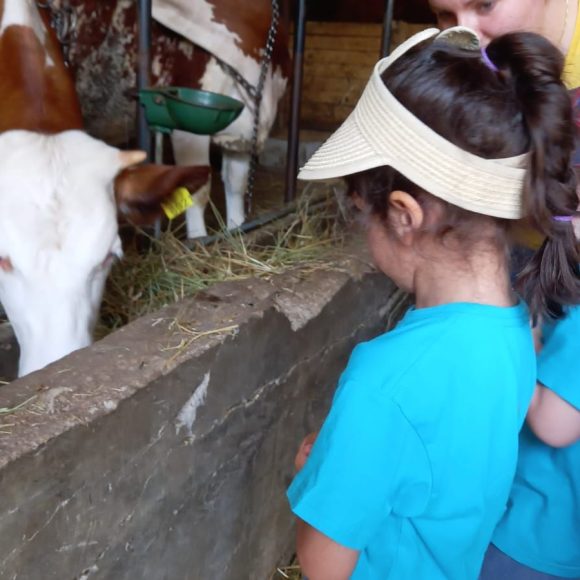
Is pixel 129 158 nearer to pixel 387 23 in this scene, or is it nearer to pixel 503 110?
pixel 503 110

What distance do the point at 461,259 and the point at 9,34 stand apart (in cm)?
159

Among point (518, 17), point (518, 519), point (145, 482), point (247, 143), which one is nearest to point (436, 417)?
point (518, 519)

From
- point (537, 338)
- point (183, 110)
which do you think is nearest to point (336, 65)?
point (183, 110)

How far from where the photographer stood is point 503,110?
→ 32.8 inches

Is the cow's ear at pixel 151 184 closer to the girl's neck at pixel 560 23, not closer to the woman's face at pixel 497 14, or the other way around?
the woman's face at pixel 497 14

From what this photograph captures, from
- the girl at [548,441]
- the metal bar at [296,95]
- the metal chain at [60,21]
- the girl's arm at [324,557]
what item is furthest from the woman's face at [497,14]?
the metal bar at [296,95]

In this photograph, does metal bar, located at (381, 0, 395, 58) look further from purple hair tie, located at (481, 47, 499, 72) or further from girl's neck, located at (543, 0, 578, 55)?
purple hair tie, located at (481, 47, 499, 72)

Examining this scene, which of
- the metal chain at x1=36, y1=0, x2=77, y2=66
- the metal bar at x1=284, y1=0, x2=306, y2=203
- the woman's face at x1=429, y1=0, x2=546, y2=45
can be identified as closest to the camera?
the woman's face at x1=429, y1=0, x2=546, y2=45

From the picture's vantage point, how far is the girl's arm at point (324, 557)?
2.86 feet

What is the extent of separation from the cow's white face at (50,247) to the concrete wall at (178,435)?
22 centimetres

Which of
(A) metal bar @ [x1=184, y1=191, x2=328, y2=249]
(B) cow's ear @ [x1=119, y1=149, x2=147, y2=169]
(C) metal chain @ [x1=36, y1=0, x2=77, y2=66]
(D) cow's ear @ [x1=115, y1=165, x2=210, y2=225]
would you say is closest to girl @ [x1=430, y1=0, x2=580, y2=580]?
(D) cow's ear @ [x1=115, y1=165, x2=210, y2=225]

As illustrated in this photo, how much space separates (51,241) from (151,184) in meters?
0.36

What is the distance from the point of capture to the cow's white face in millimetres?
1568

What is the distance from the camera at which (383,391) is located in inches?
33.0
